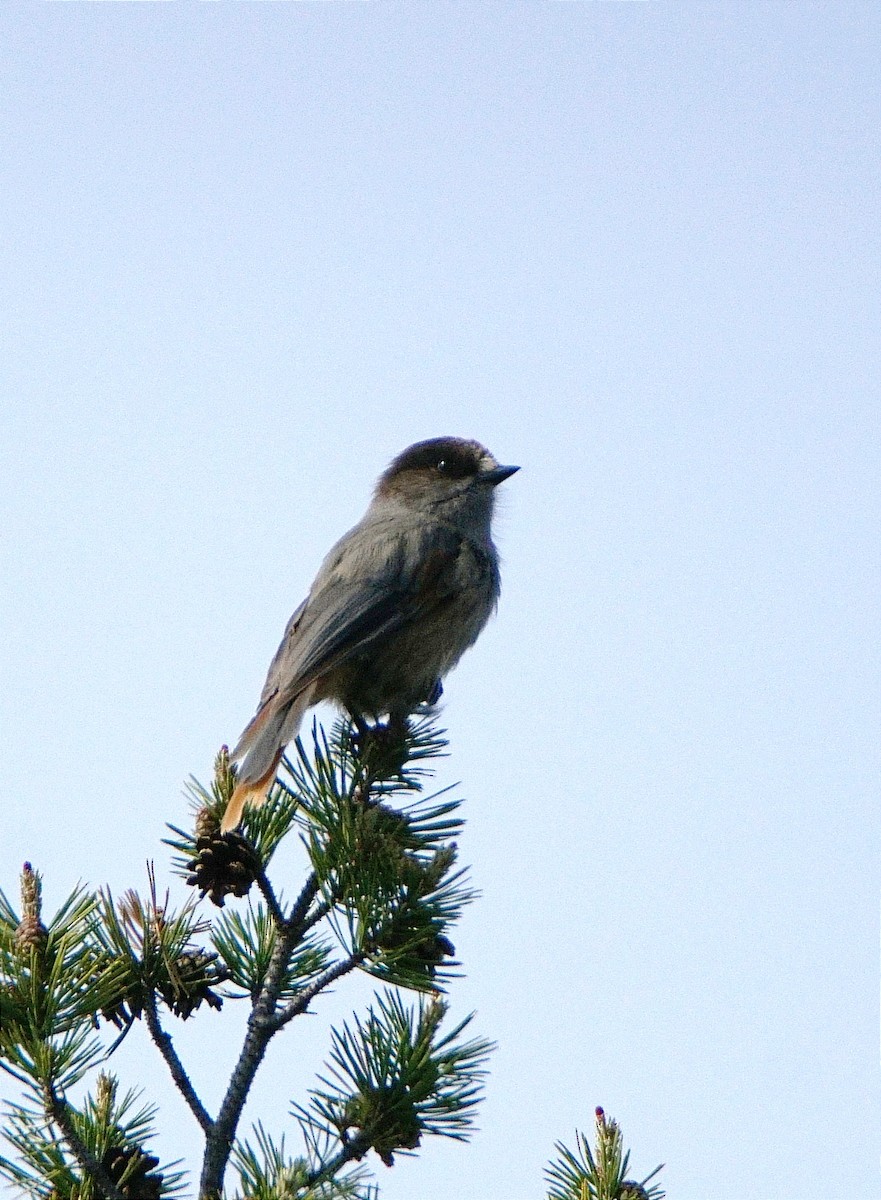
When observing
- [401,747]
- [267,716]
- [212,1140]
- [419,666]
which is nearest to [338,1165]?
[212,1140]

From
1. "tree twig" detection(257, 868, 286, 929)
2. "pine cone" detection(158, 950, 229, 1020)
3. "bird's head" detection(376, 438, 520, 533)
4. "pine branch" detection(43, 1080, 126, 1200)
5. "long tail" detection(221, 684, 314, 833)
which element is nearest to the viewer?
"pine branch" detection(43, 1080, 126, 1200)

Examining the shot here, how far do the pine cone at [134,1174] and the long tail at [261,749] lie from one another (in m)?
0.75

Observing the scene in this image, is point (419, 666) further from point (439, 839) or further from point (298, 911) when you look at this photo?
point (298, 911)

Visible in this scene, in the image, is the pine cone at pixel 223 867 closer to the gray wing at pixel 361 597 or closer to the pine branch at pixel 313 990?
the pine branch at pixel 313 990

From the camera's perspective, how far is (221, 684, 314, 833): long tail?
3117mm

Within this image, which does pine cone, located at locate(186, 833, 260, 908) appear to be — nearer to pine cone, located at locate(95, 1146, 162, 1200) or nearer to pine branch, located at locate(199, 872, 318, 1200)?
pine branch, located at locate(199, 872, 318, 1200)

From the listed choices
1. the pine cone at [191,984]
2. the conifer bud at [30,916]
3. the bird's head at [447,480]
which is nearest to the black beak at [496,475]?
the bird's head at [447,480]

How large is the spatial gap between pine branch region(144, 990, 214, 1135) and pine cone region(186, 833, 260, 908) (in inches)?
12.2

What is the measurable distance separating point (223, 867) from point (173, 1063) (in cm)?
50

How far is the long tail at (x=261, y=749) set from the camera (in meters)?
3.12

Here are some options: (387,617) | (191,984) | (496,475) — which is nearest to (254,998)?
(191,984)

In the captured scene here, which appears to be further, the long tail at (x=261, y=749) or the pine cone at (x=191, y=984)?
the long tail at (x=261, y=749)

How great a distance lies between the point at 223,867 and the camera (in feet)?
9.84

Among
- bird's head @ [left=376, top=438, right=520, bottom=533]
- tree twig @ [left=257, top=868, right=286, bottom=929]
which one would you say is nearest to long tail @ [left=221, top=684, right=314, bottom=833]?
tree twig @ [left=257, top=868, right=286, bottom=929]
